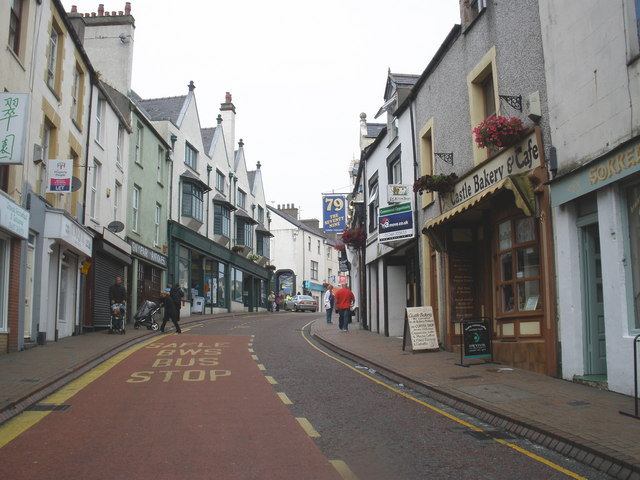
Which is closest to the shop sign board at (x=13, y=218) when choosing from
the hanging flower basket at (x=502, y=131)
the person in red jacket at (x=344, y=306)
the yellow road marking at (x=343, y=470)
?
the hanging flower basket at (x=502, y=131)

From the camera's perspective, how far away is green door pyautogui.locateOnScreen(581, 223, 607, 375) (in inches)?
369

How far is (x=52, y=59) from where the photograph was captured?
55.3 ft

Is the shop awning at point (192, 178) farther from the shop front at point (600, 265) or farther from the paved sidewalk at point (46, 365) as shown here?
the shop front at point (600, 265)

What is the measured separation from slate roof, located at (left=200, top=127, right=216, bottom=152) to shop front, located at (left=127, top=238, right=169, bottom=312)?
11.2 m

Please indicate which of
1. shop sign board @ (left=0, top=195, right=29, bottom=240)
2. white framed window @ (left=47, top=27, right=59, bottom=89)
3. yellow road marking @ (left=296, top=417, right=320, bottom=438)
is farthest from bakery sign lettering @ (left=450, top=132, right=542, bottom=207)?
white framed window @ (left=47, top=27, right=59, bottom=89)

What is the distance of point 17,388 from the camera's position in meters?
8.88

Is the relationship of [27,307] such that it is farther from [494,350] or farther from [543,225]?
[543,225]

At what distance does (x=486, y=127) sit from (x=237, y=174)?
35.6 meters

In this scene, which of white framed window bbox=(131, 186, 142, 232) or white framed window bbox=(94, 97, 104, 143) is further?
white framed window bbox=(131, 186, 142, 232)

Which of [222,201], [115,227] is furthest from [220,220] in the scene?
[115,227]

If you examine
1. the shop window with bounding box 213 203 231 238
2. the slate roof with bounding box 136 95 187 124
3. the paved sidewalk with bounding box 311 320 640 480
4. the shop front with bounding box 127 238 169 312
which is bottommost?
the paved sidewalk with bounding box 311 320 640 480

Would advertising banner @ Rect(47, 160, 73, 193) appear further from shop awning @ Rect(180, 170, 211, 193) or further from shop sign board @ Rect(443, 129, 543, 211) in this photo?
shop awning @ Rect(180, 170, 211, 193)

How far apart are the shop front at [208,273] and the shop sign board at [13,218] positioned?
17.3m

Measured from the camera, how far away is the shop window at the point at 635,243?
328 inches
